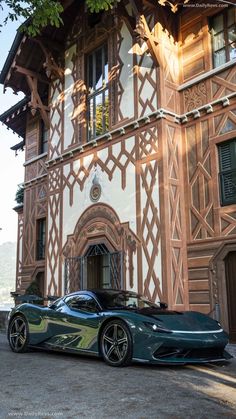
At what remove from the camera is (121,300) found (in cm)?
739

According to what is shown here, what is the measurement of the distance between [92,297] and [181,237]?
4.41m

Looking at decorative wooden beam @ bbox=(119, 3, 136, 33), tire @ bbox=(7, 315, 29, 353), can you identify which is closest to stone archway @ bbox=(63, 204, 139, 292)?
tire @ bbox=(7, 315, 29, 353)

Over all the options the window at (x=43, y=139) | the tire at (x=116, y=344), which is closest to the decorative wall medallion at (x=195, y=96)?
the tire at (x=116, y=344)

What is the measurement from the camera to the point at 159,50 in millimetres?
11875

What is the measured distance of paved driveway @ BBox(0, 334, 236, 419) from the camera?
390 centimetres

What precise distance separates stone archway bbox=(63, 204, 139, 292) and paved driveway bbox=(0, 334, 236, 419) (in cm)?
533

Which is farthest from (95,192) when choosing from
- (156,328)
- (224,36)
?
(156,328)

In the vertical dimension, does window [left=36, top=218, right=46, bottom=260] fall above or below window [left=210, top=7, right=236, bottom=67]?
below

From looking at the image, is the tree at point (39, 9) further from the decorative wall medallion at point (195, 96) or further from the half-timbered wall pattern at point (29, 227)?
the half-timbered wall pattern at point (29, 227)

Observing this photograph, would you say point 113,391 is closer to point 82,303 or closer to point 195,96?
point 82,303

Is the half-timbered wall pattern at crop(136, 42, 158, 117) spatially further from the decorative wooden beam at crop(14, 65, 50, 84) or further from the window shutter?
the decorative wooden beam at crop(14, 65, 50, 84)

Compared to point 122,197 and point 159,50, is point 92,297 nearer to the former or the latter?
point 122,197

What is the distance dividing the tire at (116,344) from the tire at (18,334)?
2.25m

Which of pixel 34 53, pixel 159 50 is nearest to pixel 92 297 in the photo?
pixel 159 50
